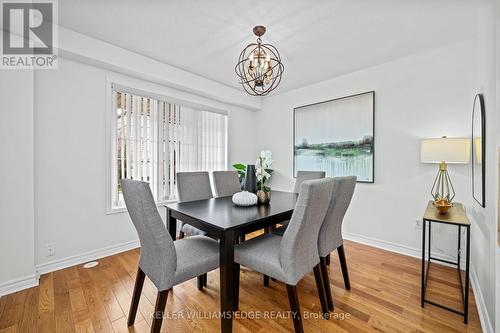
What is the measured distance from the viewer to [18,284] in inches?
79.1

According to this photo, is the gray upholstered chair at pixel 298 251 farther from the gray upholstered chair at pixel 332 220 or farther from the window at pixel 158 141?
the window at pixel 158 141

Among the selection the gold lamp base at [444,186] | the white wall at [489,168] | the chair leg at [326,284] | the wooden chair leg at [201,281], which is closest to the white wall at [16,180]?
the wooden chair leg at [201,281]

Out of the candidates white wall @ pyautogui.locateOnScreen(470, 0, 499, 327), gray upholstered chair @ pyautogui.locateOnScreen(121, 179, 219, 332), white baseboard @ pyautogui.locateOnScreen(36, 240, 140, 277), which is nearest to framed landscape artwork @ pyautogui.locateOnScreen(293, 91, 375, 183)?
white wall @ pyautogui.locateOnScreen(470, 0, 499, 327)

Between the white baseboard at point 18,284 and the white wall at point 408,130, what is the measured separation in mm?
3832

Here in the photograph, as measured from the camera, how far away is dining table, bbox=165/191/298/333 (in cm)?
146

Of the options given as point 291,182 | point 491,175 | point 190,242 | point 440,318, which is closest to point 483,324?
point 440,318

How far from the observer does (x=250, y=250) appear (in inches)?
66.9

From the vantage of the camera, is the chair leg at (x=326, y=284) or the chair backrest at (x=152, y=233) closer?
the chair backrest at (x=152, y=233)

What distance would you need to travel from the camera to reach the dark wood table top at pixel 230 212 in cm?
160

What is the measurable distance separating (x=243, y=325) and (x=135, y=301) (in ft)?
Answer: 2.67

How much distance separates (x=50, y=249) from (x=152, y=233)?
195cm

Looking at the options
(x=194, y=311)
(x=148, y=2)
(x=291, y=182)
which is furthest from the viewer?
(x=291, y=182)

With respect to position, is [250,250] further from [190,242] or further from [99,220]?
[99,220]

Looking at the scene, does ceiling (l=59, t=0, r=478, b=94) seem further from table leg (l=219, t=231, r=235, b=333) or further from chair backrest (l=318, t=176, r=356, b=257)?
table leg (l=219, t=231, r=235, b=333)
